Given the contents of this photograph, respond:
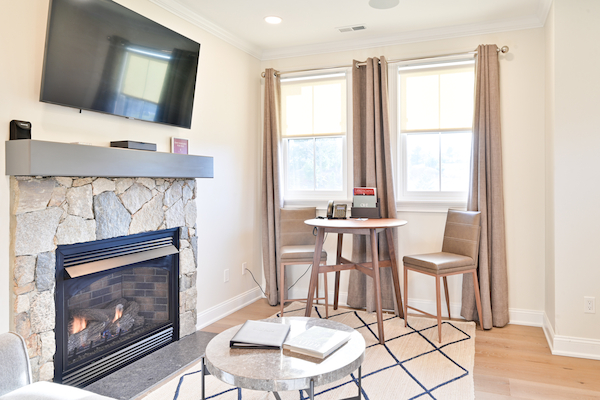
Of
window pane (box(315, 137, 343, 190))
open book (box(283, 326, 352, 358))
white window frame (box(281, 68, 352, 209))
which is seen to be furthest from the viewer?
window pane (box(315, 137, 343, 190))

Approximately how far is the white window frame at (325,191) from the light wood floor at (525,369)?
148 cm

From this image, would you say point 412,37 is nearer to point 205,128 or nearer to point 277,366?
point 205,128

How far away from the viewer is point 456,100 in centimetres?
364

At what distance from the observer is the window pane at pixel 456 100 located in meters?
3.60

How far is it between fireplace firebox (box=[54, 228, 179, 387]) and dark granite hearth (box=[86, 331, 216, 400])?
0.06m

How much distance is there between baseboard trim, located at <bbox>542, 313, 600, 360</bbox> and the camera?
2.77 m

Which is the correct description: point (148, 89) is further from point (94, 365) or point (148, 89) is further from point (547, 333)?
point (547, 333)

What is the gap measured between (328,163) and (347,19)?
1.32m

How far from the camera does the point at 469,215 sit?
331 centimetres

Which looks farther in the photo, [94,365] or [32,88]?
[94,365]

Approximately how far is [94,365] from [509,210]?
321cm

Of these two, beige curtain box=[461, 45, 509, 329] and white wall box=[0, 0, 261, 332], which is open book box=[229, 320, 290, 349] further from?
beige curtain box=[461, 45, 509, 329]

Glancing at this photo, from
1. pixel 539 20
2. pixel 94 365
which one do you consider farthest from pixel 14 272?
pixel 539 20

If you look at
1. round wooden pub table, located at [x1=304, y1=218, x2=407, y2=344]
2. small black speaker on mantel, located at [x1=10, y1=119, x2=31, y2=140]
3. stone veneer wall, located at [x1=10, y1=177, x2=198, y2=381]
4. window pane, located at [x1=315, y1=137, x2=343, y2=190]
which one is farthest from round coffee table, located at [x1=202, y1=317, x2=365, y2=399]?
window pane, located at [x1=315, y1=137, x2=343, y2=190]
